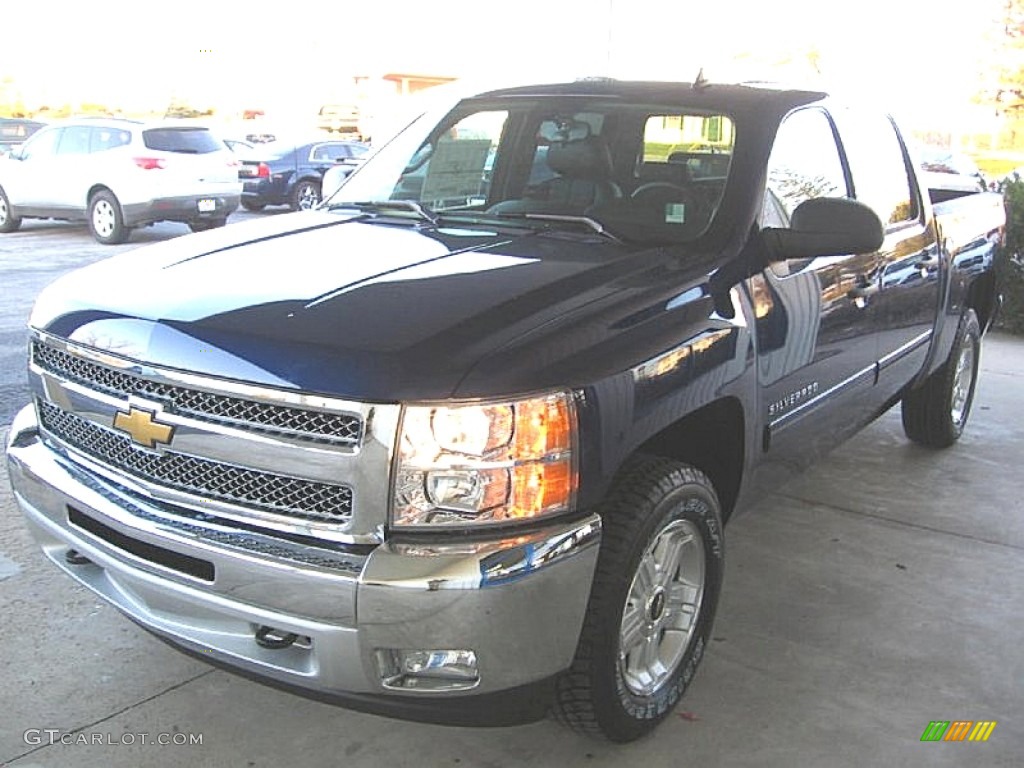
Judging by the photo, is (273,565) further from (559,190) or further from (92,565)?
(559,190)

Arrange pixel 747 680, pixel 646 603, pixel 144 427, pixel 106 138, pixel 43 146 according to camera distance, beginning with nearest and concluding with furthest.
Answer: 1. pixel 144 427
2. pixel 646 603
3. pixel 747 680
4. pixel 106 138
5. pixel 43 146

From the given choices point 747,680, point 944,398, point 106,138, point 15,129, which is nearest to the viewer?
point 747,680

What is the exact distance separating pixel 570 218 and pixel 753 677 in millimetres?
1619

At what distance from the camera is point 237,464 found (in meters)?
2.53

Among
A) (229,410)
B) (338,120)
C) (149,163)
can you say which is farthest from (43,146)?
(338,120)

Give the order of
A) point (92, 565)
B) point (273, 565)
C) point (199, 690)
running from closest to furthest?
point (273, 565)
point (92, 565)
point (199, 690)

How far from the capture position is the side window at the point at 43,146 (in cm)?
1527

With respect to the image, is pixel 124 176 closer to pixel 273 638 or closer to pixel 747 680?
pixel 747 680

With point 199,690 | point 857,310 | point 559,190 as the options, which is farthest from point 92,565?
point 857,310

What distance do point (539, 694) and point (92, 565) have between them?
1.36m

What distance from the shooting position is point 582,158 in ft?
12.6

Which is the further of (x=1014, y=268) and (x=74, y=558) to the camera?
(x=1014, y=268)

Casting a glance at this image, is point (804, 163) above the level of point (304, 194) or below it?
above

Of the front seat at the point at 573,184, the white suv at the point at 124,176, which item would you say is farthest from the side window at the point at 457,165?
the white suv at the point at 124,176
